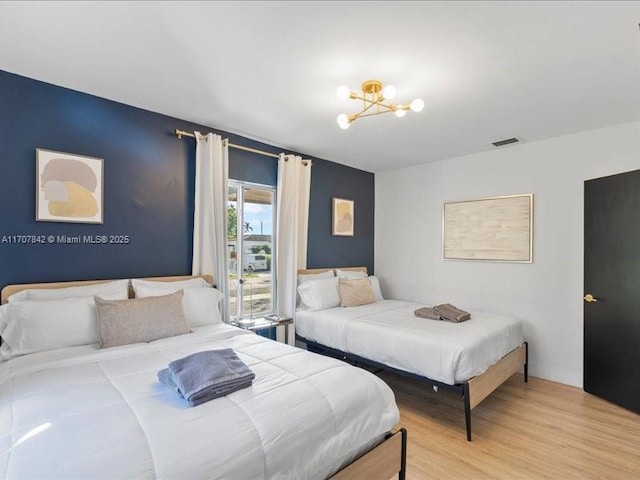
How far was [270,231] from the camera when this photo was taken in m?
3.88

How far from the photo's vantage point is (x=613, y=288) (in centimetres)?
295

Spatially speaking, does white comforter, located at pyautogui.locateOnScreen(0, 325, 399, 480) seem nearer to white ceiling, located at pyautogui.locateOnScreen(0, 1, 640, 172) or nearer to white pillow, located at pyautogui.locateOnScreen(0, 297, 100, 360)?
white pillow, located at pyautogui.locateOnScreen(0, 297, 100, 360)

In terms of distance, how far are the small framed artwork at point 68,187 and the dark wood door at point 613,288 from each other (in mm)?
4365

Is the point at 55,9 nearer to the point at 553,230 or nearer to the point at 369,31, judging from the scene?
the point at 369,31

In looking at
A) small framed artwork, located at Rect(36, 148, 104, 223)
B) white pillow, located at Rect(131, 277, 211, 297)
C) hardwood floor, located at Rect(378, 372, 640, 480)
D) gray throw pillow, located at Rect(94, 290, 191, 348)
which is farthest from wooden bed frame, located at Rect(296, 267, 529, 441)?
small framed artwork, located at Rect(36, 148, 104, 223)

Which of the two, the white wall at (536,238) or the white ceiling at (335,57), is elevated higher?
the white ceiling at (335,57)

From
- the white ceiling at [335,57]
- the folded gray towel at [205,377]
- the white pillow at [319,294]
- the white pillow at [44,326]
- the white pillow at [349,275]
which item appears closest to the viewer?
the folded gray towel at [205,377]

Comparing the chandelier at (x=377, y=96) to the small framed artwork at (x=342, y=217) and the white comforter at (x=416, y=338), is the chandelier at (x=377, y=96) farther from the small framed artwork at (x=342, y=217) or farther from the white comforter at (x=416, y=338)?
the small framed artwork at (x=342, y=217)

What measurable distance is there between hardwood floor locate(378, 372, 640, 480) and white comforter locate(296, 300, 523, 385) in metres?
0.42

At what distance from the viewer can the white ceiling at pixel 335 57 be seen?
1.66 metres

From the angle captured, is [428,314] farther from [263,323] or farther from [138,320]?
[138,320]

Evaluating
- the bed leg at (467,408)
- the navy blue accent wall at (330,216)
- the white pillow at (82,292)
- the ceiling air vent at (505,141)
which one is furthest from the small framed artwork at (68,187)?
the ceiling air vent at (505,141)

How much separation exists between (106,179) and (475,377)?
330 cm

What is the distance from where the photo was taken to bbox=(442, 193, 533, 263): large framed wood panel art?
12.0 ft
